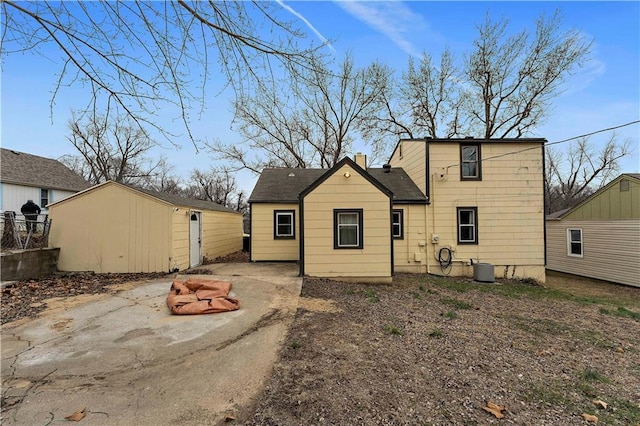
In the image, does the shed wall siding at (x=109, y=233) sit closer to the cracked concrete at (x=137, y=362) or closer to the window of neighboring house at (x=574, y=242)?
the cracked concrete at (x=137, y=362)

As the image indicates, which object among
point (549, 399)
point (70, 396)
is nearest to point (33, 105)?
point (70, 396)

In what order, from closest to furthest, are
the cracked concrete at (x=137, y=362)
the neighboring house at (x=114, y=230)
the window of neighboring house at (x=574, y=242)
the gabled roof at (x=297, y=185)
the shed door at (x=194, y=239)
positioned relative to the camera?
the cracked concrete at (x=137, y=362)
the neighboring house at (x=114, y=230)
the shed door at (x=194, y=239)
the gabled roof at (x=297, y=185)
the window of neighboring house at (x=574, y=242)

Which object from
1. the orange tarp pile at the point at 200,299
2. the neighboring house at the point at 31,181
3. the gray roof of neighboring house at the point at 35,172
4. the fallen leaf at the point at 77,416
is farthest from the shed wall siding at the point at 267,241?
the gray roof of neighboring house at the point at 35,172

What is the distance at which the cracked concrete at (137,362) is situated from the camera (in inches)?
107

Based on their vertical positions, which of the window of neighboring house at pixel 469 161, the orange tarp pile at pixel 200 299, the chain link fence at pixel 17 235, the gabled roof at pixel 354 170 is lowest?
the orange tarp pile at pixel 200 299

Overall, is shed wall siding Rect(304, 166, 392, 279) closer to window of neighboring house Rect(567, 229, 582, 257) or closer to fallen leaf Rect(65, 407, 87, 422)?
fallen leaf Rect(65, 407, 87, 422)

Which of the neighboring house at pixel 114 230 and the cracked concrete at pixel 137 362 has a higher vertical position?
the neighboring house at pixel 114 230

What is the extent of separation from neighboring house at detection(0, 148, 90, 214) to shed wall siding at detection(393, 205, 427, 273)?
15997 millimetres

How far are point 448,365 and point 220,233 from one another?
1218 cm

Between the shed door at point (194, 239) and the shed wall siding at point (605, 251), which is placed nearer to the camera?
the shed door at point (194, 239)

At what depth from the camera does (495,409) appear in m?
2.83

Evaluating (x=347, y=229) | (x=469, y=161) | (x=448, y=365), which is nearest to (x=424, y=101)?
(x=469, y=161)

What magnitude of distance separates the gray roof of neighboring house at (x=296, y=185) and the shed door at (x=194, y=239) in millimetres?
2221

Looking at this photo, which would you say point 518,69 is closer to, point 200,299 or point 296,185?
point 296,185
